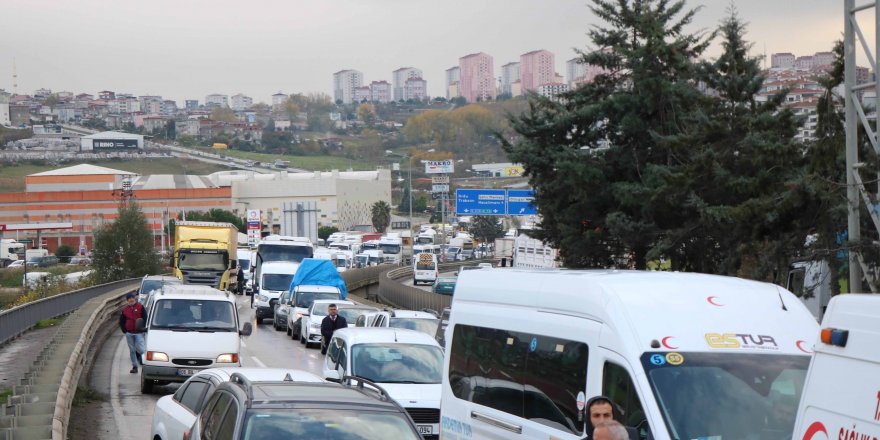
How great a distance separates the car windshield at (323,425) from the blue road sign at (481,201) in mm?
46991

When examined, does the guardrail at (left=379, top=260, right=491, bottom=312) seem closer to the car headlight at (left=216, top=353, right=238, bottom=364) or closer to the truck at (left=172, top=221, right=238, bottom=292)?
the truck at (left=172, top=221, right=238, bottom=292)

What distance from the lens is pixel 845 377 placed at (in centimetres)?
499

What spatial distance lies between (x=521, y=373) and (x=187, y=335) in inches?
496

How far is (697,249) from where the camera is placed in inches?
1294

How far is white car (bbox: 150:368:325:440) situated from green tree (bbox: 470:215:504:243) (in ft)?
407

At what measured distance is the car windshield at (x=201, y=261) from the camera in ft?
160

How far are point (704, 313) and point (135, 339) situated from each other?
1797 cm

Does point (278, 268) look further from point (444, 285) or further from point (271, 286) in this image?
point (444, 285)

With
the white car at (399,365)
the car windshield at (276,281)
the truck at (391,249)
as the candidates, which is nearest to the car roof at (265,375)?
the white car at (399,365)

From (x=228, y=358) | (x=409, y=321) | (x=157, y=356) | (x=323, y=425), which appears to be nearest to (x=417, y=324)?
(x=409, y=321)

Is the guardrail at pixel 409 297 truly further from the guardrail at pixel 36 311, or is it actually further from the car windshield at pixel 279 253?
the guardrail at pixel 36 311

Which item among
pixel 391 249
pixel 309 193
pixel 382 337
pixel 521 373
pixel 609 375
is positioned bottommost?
pixel 391 249

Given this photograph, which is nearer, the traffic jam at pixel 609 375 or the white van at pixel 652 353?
the traffic jam at pixel 609 375

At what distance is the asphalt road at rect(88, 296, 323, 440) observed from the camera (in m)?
16.8
